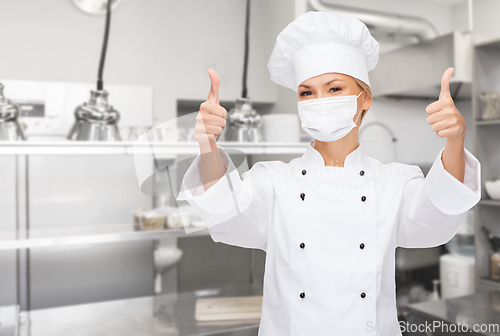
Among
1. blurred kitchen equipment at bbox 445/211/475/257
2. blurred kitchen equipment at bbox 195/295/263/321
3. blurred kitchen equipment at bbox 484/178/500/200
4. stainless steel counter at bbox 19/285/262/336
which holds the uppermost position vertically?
blurred kitchen equipment at bbox 484/178/500/200

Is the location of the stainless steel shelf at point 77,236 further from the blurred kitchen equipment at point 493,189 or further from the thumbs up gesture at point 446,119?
the blurred kitchen equipment at point 493,189

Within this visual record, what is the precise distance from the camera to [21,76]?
2.55 meters

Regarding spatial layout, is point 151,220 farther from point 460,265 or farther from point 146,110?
point 460,265

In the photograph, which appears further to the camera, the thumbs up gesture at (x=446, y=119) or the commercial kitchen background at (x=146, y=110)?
the commercial kitchen background at (x=146, y=110)

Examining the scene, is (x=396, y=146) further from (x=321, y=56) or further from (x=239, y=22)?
(x=321, y=56)

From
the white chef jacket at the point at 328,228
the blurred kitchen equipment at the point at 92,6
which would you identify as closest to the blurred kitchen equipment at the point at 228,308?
the white chef jacket at the point at 328,228

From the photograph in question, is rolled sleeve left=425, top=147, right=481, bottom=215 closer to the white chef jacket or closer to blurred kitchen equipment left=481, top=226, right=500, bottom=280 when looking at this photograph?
the white chef jacket

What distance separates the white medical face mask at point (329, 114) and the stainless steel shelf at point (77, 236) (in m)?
0.73

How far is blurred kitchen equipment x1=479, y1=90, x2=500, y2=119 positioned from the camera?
7.83ft

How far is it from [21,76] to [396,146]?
2601mm

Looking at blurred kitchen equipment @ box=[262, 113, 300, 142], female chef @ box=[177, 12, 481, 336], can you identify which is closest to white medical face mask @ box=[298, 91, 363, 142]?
female chef @ box=[177, 12, 481, 336]

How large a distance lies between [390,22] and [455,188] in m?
2.24

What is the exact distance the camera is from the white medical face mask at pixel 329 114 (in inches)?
36.6

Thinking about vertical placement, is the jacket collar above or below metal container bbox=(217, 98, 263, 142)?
below
